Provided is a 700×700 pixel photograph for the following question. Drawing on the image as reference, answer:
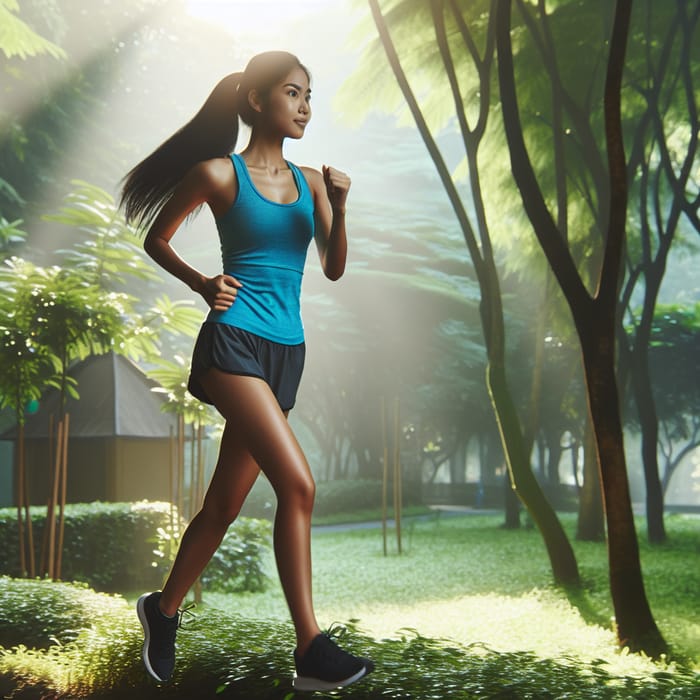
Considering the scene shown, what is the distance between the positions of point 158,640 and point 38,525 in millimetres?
8233

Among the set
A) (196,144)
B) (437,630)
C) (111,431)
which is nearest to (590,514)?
(437,630)

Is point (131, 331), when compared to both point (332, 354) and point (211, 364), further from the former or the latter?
point (332, 354)

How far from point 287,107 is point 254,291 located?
69 centimetres

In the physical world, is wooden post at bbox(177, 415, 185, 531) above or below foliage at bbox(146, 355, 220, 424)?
below

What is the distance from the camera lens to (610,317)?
22.3 feet

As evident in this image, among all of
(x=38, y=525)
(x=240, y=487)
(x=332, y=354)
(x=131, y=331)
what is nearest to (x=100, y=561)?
(x=38, y=525)

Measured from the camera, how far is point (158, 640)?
148 inches

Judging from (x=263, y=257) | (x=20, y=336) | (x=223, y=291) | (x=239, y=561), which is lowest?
(x=239, y=561)

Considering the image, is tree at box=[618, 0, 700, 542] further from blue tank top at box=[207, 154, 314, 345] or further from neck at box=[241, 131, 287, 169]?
blue tank top at box=[207, 154, 314, 345]

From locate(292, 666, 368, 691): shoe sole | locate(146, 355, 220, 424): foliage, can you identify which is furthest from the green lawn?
locate(292, 666, 368, 691): shoe sole

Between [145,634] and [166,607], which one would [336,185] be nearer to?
[166,607]

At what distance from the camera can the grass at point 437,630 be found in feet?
12.5

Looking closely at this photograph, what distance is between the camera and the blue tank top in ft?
11.5

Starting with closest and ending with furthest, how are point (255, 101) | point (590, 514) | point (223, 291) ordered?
1. point (223, 291)
2. point (255, 101)
3. point (590, 514)
